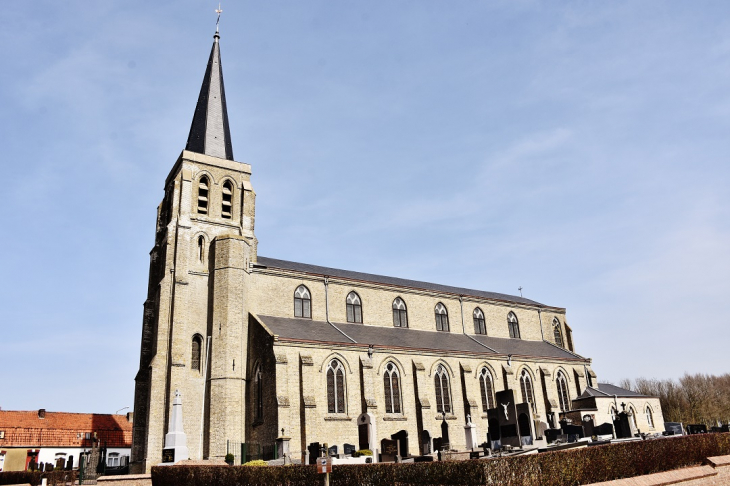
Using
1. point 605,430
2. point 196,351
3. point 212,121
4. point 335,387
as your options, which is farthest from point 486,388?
point 212,121

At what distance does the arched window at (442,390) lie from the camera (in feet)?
102

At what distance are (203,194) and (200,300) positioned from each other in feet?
21.6

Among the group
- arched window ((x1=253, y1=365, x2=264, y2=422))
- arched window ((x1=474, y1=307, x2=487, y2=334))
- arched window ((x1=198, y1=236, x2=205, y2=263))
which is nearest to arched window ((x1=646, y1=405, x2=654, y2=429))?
arched window ((x1=474, y1=307, x2=487, y2=334))

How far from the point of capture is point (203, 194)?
106 ft

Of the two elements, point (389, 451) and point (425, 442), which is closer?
point (389, 451)

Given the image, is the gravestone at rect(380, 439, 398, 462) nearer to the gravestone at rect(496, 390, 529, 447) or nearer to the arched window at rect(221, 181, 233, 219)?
the gravestone at rect(496, 390, 529, 447)

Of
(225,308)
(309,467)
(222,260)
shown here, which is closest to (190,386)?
(225,308)

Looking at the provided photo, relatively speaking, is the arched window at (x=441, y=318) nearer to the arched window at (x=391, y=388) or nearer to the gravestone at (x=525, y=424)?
the arched window at (x=391, y=388)

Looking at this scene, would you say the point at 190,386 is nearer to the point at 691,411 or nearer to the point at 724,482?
the point at 724,482

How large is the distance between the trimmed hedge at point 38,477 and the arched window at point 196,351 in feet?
24.1

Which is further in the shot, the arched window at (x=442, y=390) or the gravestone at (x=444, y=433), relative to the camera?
the arched window at (x=442, y=390)

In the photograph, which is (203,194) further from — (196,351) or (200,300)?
(196,351)

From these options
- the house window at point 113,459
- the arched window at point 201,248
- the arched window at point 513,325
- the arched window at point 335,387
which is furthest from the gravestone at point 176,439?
the arched window at point 513,325

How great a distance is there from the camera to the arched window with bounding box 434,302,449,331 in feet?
123
